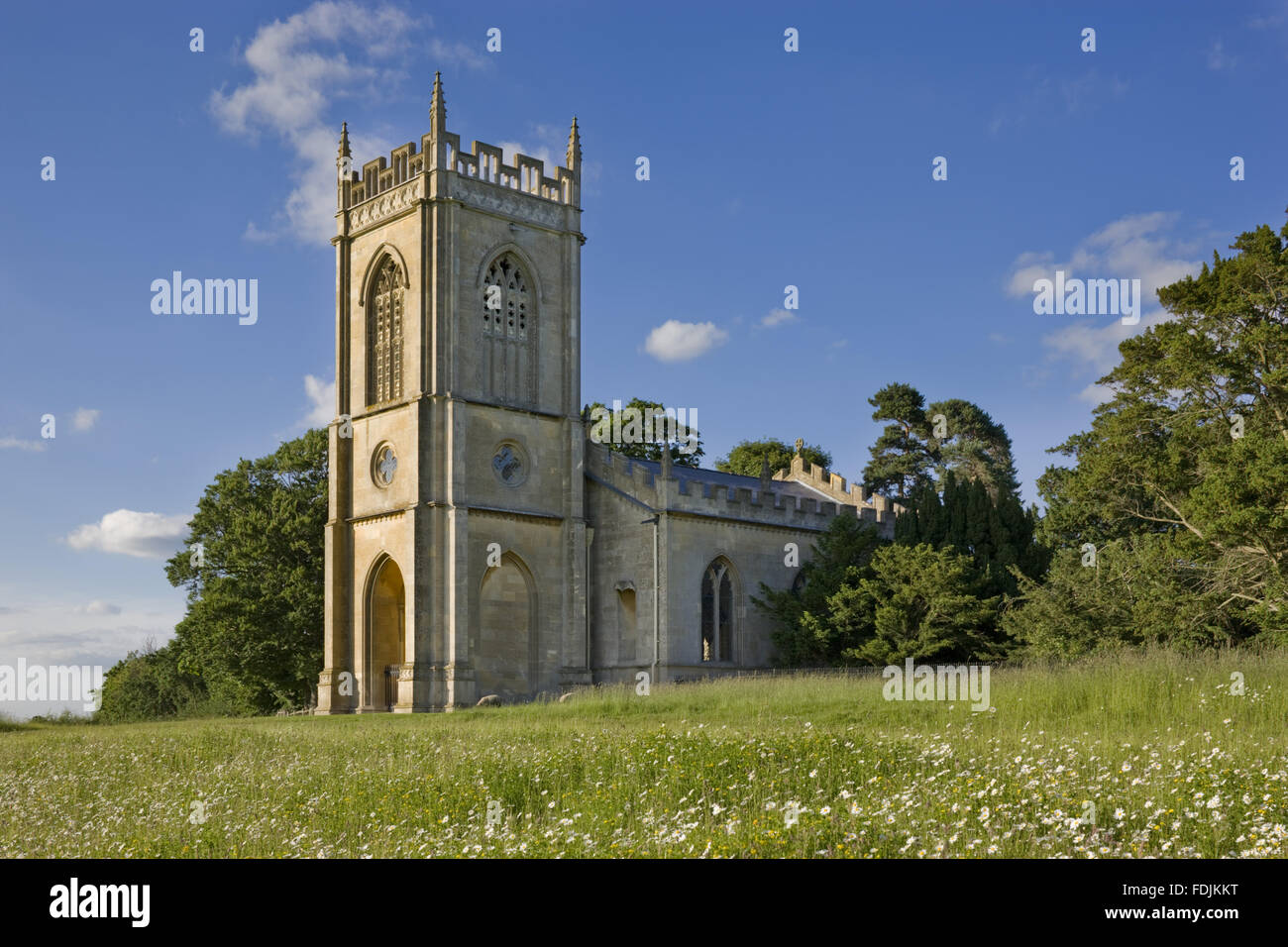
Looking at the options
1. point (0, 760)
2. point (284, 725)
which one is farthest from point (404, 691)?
point (0, 760)

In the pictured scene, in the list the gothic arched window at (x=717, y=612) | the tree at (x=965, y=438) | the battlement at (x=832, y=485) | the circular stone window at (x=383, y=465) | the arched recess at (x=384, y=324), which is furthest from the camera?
the tree at (x=965, y=438)

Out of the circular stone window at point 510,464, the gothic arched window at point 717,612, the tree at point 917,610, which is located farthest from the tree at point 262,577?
the tree at point 917,610

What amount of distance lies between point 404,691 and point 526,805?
2215 cm

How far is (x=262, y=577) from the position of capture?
45.4m

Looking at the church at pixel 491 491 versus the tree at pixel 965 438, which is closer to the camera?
the church at pixel 491 491

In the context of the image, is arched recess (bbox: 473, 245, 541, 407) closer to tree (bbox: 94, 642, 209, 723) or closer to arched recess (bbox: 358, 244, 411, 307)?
arched recess (bbox: 358, 244, 411, 307)

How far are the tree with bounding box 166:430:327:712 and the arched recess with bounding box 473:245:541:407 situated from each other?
11621 millimetres

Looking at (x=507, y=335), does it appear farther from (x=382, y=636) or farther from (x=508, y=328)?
(x=382, y=636)

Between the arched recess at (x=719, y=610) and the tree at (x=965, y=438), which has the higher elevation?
the tree at (x=965, y=438)

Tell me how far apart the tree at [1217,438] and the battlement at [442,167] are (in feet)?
58.9

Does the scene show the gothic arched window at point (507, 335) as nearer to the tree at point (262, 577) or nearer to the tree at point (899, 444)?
the tree at point (262, 577)

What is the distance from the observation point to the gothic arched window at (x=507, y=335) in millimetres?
37906

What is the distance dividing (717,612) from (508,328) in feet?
34.6
